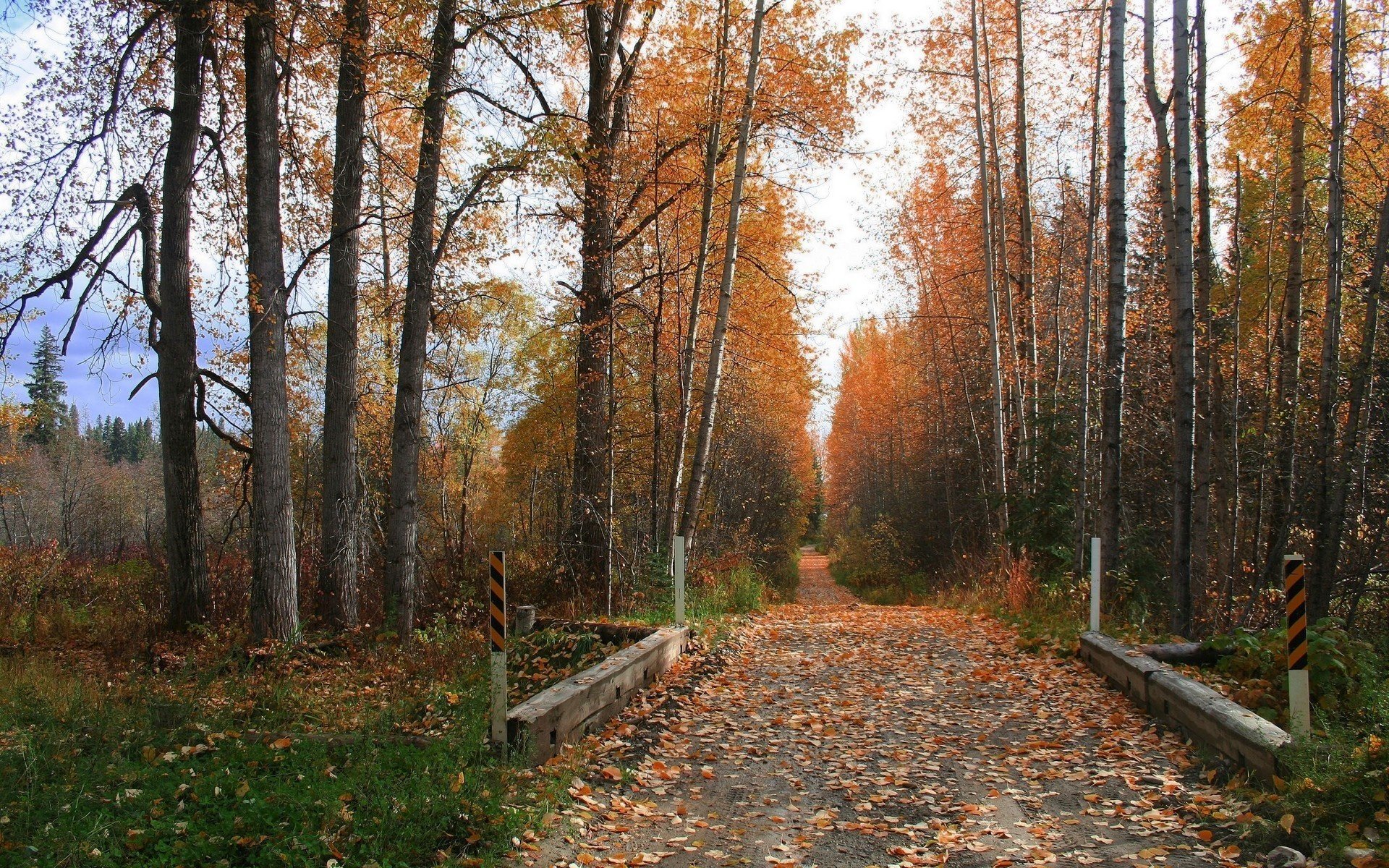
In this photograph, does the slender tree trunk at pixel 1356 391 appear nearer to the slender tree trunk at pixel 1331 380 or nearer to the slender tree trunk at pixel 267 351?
the slender tree trunk at pixel 1331 380

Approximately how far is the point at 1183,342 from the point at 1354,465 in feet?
10.5

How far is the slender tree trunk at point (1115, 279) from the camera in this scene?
10.1 metres

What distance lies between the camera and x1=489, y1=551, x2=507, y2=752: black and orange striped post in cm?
495

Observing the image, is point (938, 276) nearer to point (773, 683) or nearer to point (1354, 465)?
point (1354, 465)

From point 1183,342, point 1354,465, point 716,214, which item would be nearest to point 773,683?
point 1183,342

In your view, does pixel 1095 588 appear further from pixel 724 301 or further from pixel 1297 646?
pixel 724 301

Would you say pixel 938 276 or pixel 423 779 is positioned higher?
pixel 938 276

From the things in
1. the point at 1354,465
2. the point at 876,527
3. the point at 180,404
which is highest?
the point at 180,404

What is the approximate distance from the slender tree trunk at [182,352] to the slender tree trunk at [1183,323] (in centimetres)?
1045

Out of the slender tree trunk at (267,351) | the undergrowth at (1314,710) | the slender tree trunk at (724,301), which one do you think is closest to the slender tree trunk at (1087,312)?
the undergrowth at (1314,710)

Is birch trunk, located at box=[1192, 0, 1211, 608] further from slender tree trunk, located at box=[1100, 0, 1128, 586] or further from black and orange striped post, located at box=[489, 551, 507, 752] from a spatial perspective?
black and orange striped post, located at box=[489, 551, 507, 752]

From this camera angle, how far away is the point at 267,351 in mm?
8672

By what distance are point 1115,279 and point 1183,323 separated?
1391mm

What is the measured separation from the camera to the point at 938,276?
21484 millimetres
